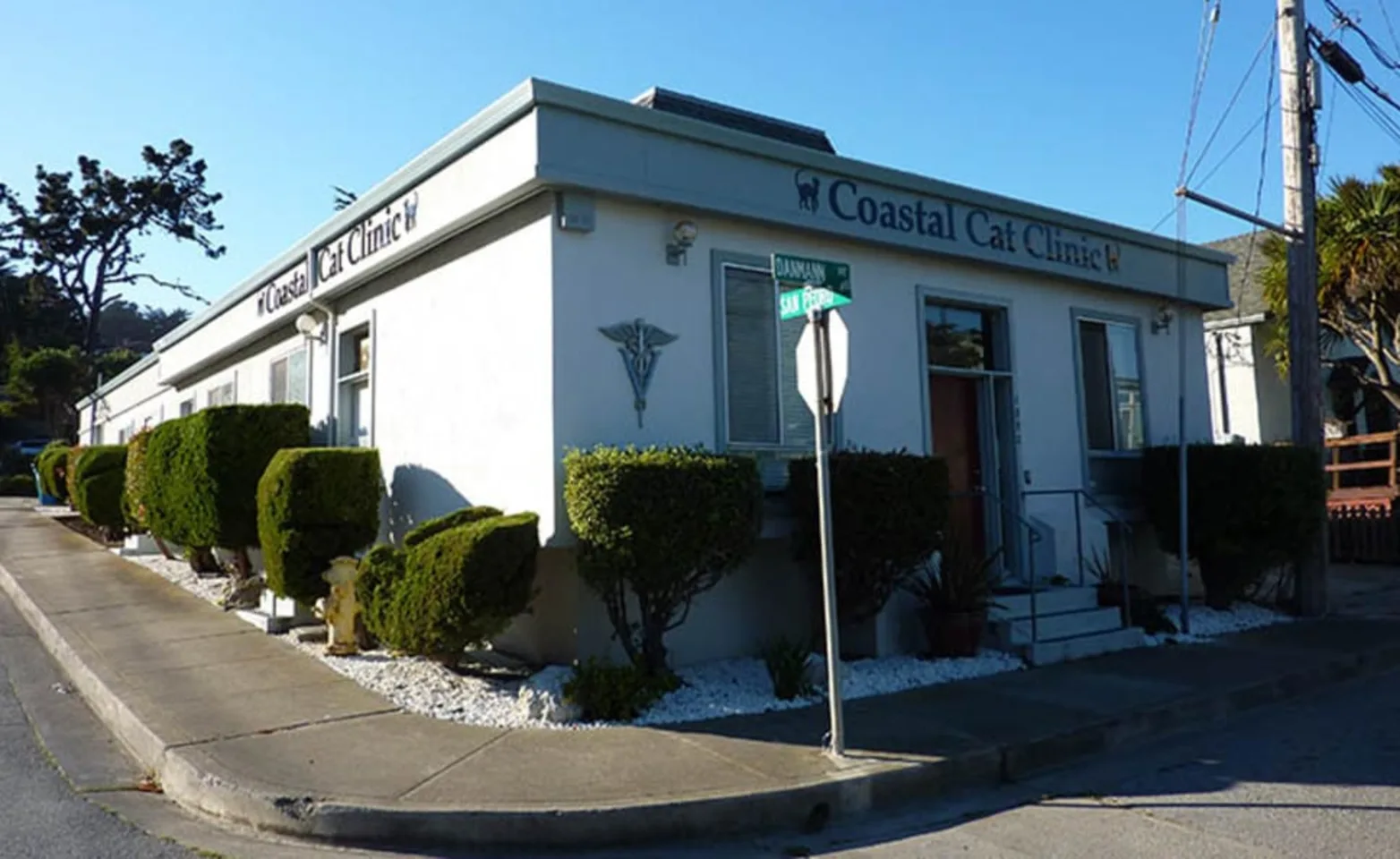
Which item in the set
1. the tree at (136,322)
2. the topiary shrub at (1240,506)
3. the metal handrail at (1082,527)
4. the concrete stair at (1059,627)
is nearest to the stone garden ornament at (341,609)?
the concrete stair at (1059,627)

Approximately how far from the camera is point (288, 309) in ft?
39.7

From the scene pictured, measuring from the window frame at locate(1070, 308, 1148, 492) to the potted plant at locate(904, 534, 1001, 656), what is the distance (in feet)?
10.3

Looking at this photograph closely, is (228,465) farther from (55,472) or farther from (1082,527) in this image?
(55,472)

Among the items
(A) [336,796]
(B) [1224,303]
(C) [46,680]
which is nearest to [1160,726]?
(A) [336,796]

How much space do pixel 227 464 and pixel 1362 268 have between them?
15.4 metres

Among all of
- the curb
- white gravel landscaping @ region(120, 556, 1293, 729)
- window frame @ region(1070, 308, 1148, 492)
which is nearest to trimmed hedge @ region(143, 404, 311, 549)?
white gravel landscaping @ region(120, 556, 1293, 729)

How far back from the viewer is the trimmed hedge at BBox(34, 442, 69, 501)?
80.0 feet

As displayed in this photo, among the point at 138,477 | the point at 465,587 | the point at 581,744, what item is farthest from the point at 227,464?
the point at 581,744

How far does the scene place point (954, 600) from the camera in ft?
27.8

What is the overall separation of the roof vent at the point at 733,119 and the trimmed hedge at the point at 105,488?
11.3 meters

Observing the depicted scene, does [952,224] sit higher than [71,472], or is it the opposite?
[952,224]

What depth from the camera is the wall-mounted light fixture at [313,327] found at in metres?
11.6

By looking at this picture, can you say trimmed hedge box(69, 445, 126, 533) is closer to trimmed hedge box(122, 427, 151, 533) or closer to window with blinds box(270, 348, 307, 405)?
trimmed hedge box(122, 427, 151, 533)

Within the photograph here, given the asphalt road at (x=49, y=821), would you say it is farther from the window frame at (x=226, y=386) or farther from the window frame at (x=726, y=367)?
the window frame at (x=226, y=386)
